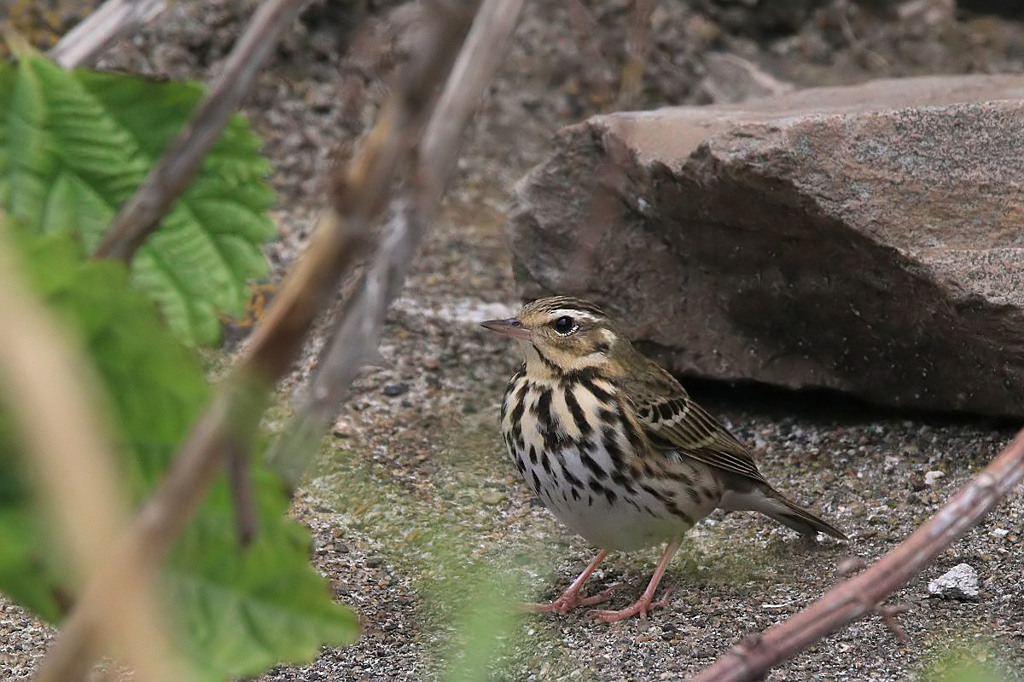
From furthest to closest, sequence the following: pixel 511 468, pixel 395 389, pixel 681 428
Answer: pixel 395 389
pixel 511 468
pixel 681 428

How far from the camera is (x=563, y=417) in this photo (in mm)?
4746

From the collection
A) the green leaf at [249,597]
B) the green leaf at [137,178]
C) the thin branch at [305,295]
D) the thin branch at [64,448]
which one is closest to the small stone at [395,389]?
the green leaf at [137,178]

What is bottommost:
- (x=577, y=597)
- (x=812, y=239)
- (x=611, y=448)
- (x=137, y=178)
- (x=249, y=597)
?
(x=577, y=597)

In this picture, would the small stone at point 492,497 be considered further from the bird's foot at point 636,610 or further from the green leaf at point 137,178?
the green leaf at point 137,178

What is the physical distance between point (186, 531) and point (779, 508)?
375 cm

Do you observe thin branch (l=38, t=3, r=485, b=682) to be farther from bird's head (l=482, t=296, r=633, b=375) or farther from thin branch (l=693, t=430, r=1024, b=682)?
bird's head (l=482, t=296, r=633, b=375)

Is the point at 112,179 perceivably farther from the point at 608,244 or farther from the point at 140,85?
the point at 608,244

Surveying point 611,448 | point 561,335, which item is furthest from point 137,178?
point 561,335

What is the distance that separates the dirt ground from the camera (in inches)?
168

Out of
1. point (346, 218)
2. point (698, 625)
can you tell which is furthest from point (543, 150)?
point (346, 218)

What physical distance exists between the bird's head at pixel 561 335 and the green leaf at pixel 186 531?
11.0 feet

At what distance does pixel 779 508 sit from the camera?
4.98 meters

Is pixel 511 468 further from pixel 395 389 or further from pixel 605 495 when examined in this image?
pixel 605 495

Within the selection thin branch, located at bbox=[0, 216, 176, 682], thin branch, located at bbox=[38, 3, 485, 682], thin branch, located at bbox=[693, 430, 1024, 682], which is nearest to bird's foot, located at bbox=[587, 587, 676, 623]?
thin branch, located at bbox=[693, 430, 1024, 682]
